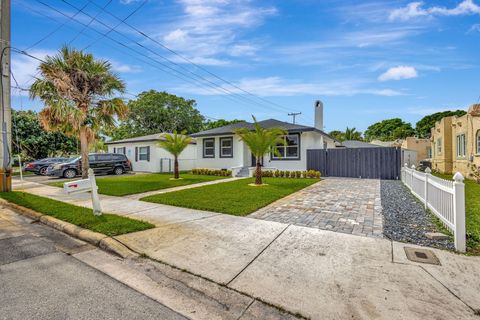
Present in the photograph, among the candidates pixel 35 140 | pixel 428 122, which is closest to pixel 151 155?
pixel 35 140

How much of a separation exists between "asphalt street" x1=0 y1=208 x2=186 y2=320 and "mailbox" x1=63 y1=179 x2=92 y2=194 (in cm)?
149

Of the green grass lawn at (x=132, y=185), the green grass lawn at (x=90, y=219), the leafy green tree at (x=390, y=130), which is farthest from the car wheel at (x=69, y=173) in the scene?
the leafy green tree at (x=390, y=130)

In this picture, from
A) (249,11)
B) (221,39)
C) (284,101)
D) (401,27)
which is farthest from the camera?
(284,101)

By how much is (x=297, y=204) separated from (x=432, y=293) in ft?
15.3

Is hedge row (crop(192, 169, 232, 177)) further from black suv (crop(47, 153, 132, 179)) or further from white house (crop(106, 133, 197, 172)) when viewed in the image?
black suv (crop(47, 153, 132, 179))

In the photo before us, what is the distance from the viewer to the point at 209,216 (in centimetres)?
600

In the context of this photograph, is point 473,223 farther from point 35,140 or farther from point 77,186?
point 35,140

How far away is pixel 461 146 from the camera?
49.4 ft

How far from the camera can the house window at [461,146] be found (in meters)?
14.5

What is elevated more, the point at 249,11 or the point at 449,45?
the point at 249,11

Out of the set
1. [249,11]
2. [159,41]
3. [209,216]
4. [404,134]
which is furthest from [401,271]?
[404,134]

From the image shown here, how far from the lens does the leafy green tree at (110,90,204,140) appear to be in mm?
35469

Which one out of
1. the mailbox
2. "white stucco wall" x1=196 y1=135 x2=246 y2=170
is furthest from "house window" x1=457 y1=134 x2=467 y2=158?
the mailbox

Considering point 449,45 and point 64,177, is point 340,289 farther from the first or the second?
point 64,177
